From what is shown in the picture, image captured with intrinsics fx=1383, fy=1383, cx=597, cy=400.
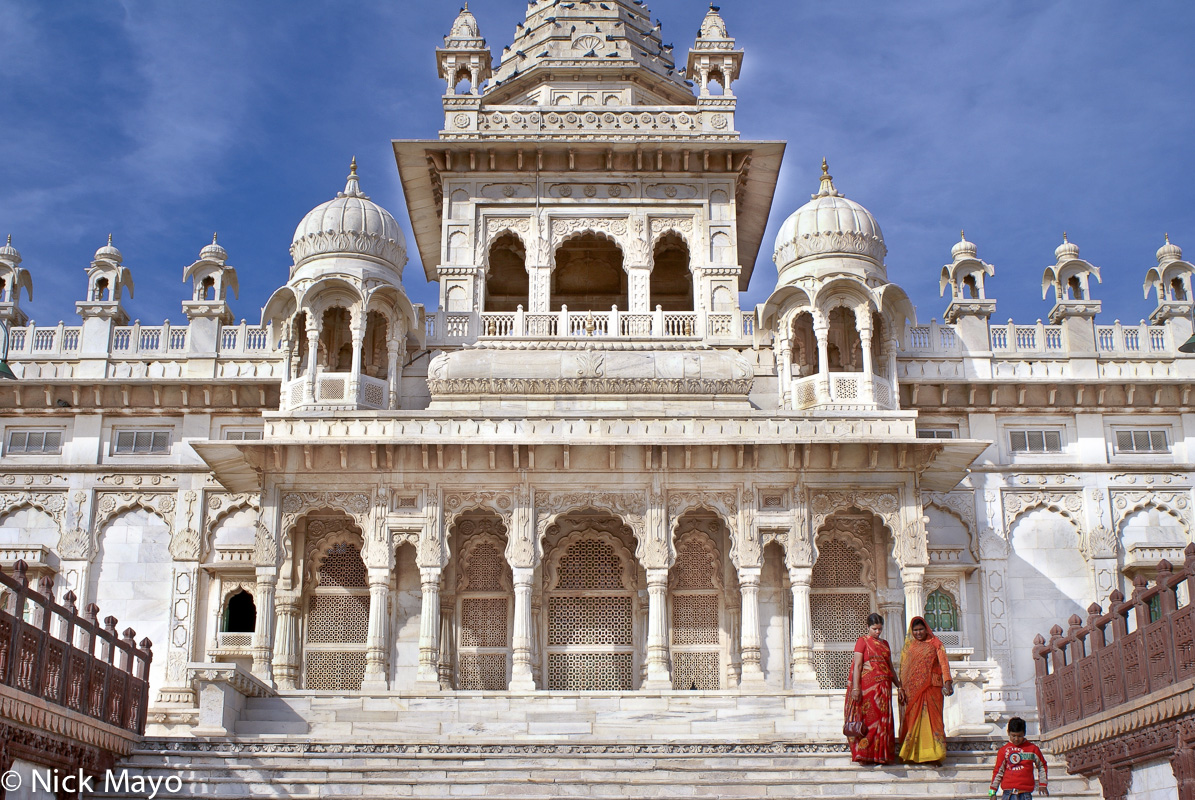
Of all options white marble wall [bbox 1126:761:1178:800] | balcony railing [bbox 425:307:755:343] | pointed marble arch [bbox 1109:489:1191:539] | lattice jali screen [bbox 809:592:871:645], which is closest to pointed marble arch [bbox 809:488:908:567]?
lattice jali screen [bbox 809:592:871:645]

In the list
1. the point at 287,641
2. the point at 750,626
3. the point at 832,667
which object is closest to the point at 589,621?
the point at 750,626

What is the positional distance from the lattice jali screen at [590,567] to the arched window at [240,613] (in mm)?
5564

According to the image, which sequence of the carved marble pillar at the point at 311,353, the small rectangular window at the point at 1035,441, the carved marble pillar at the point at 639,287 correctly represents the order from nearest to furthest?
the carved marble pillar at the point at 311,353 → the small rectangular window at the point at 1035,441 → the carved marble pillar at the point at 639,287

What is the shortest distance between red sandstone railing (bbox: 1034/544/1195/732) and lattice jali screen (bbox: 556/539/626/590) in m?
7.87

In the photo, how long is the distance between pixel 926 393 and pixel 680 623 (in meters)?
6.36

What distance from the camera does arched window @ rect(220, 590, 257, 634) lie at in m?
23.9

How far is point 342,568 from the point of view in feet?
75.5

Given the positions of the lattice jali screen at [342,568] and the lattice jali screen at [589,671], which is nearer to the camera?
the lattice jali screen at [589,671]

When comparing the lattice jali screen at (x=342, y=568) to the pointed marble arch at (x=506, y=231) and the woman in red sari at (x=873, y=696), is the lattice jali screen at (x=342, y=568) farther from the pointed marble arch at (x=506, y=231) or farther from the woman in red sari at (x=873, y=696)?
the woman in red sari at (x=873, y=696)

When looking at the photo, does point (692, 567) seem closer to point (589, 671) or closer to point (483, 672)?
point (589, 671)

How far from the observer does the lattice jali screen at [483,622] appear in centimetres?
2255

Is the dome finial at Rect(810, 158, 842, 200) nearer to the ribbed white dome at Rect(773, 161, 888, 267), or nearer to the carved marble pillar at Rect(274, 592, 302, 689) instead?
the ribbed white dome at Rect(773, 161, 888, 267)

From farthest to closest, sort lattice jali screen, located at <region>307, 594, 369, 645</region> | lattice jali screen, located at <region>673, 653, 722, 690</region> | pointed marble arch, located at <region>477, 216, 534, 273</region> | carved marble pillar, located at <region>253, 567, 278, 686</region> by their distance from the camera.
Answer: pointed marble arch, located at <region>477, 216, 534, 273</region>, lattice jali screen, located at <region>307, 594, 369, 645</region>, lattice jali screen, located at <region>673, 653, 722, 690</region>, carved marble pillar, located at <region>253, 567, 278, 686</region>

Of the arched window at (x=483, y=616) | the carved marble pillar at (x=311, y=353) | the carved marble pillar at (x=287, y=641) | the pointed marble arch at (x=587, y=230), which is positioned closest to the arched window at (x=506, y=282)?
the pointed marble arch at (x=587, y=230)
